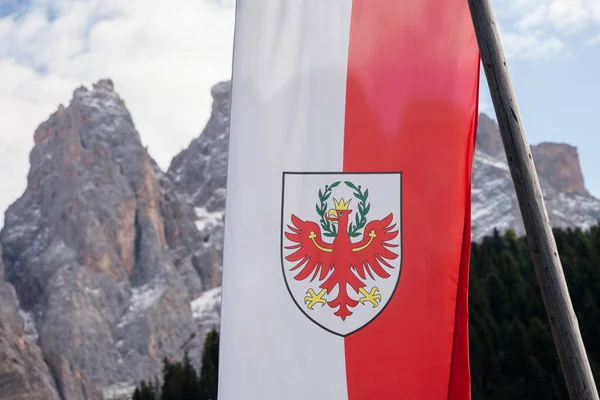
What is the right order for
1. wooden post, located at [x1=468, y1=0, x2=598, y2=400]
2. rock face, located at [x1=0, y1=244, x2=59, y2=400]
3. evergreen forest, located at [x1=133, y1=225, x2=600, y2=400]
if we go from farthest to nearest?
rock face, located at [x1=0, y1=244, x2=59, y2=400]
evergreen forest, located at [x1=133, y1=225, x2=600, y2=400]
wooden post, located at [x1=468, y1=0, x2=598, y2=400]

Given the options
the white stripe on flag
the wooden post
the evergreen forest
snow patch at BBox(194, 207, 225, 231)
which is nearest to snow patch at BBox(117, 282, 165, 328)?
snow patch at BBox(194, 207, 225, 231)

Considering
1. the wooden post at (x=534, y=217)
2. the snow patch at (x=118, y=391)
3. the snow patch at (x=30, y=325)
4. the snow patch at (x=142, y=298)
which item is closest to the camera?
the wooden post at (x=534, y=217)

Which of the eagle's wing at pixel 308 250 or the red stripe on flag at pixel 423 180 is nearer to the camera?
the red stripe on flag at pixel 423 180

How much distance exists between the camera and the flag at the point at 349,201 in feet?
16.7

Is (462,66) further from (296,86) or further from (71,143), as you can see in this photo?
(71,143)

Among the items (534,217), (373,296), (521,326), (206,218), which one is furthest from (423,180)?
(206,218)

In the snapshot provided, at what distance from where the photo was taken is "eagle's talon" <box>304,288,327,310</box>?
5.18m

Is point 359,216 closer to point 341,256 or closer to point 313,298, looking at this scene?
point 341,256

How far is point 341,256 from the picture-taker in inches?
207

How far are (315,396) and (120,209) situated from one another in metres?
149

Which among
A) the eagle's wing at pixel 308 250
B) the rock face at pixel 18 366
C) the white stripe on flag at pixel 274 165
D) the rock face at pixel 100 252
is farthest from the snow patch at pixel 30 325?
the eagle's wing at pixel 308 250

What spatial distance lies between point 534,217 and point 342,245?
58.8 inches

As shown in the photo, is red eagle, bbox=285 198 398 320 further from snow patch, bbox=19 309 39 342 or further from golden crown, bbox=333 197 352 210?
snow patch, bbox=19 309 39 342

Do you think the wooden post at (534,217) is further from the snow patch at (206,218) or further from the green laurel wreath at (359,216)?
the snow patch at (206,218)
